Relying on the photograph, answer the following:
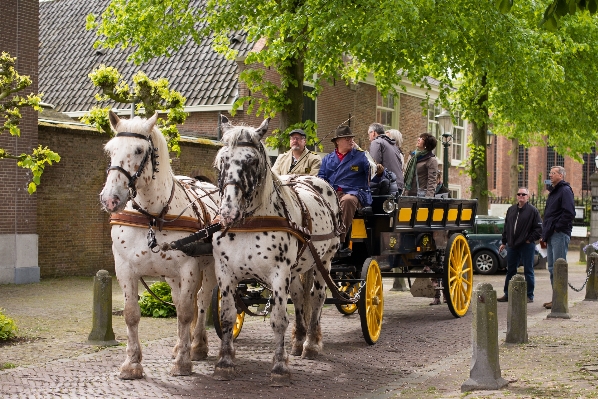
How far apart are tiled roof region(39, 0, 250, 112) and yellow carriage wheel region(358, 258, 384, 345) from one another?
1503 cm

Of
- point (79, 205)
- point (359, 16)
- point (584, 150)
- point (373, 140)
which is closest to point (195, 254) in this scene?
point (373, 140)

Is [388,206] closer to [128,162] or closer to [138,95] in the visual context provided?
[128,162]

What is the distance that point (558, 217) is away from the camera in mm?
14148

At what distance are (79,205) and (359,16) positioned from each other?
315 inches

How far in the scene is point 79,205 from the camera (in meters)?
19.3

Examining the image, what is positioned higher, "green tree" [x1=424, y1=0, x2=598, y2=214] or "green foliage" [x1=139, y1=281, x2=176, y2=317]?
"green tree" [x1=424, y1=0, x2=598, y2=214]

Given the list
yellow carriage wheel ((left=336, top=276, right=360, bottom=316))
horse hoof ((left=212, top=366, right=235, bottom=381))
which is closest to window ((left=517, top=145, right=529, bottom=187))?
yellow carriage wheel ((left=336, top=276, right=360, bottom=316))

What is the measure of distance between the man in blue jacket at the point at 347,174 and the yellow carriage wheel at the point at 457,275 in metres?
2.36

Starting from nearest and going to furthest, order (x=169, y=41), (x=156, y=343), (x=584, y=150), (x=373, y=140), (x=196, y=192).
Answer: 1. (x=196, y=192)
2. (x=156, y=343)
3. (x=373, y=140)
4. (x=169, y=41)
5. (x=584, y=150)

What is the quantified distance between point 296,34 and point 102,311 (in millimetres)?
7603

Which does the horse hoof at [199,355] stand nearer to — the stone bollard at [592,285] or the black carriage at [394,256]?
the black carriage at [394,256]

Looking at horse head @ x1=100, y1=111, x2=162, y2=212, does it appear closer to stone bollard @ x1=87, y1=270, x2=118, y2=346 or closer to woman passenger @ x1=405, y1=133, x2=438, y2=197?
stone bollard @ x1=87, y1=270, x2=118, y2=346

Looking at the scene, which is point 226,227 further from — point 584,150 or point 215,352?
point 584,150

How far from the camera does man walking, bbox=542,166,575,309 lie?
557 inches
